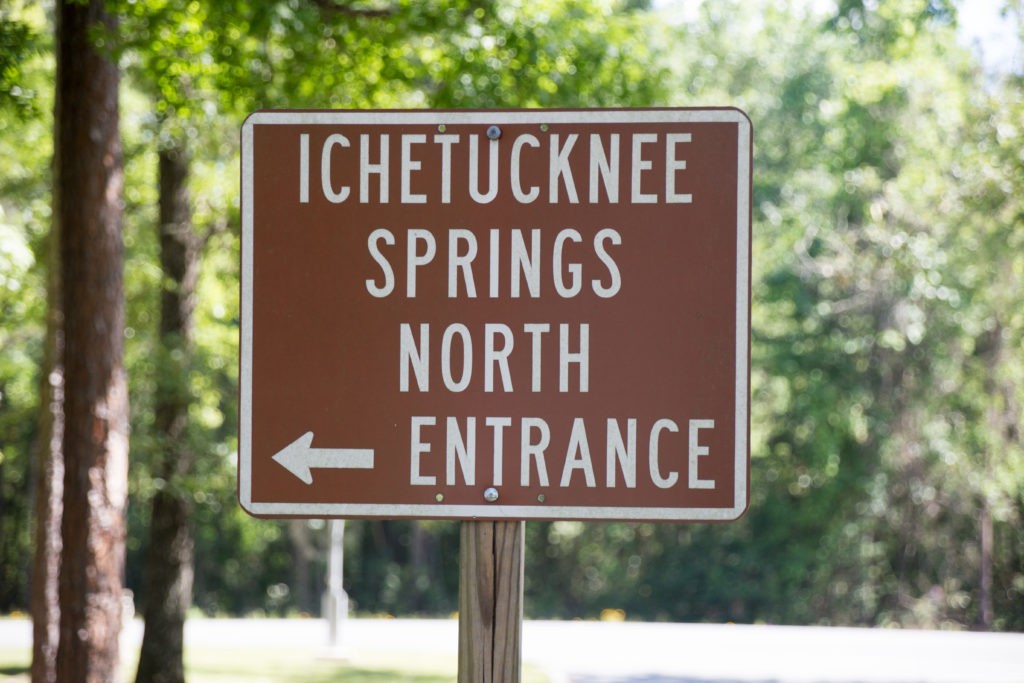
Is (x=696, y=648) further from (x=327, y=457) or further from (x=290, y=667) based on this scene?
(x=327, y=457)

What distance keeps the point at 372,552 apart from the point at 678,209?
3007cm

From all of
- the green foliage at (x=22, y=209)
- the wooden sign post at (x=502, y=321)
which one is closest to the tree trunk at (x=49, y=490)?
the green foliage at (x=22, y=209)

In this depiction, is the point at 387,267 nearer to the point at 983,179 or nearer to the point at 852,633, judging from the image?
the point at 983,179

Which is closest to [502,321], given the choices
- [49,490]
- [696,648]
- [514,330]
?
[514,330]

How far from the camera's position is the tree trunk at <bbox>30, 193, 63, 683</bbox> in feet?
36.8

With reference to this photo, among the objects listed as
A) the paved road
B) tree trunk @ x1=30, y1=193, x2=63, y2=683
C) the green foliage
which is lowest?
the paved road

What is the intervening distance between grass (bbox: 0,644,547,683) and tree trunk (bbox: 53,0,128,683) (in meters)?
6.38

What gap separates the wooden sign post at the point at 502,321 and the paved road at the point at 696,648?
1186 centimetres

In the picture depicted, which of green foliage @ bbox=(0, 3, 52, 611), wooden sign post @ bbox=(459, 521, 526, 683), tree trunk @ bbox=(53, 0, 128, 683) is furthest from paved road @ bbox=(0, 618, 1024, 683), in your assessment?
wooden sign post @ bbox=(459, 521, 526, 683)

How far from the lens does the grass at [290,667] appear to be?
15.0 metres

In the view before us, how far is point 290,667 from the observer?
1631cm

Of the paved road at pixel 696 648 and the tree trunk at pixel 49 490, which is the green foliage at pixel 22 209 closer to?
the tree trunk at pixel 49 490

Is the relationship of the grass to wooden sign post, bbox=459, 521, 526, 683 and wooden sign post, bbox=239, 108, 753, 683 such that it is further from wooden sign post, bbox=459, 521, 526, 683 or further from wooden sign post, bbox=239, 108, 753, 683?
wooden sign post, bbox=239, 108, 753, 683

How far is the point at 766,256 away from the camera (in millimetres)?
27906
